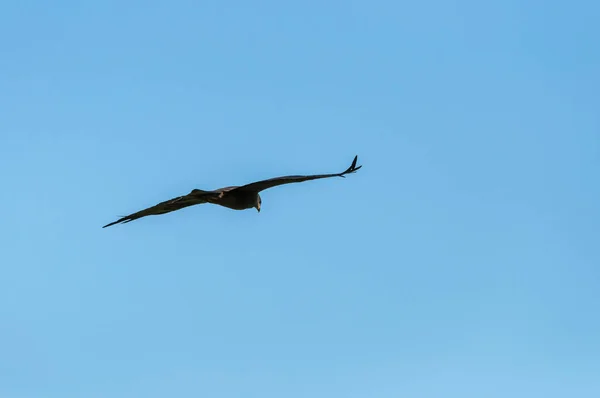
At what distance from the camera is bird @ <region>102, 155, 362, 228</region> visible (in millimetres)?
34263

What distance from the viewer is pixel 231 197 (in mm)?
35875

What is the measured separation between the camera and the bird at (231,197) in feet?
112

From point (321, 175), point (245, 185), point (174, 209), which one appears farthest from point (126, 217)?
point (321, 175)

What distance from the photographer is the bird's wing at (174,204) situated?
3494 centimetres

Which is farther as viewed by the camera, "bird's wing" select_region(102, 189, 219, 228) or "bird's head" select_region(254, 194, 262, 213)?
"bird's head" select_region(254, 194, 262, 213)

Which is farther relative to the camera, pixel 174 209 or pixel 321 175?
pixel 174 209

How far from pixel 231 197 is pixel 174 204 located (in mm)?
1926

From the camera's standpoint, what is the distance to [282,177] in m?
34.2

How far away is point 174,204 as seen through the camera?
36719 millimetres

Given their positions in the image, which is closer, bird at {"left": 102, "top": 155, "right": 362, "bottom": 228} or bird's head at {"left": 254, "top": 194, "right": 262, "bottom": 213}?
bird at {"left": 102, "top": 155, "right": 362, "bottom": 228}

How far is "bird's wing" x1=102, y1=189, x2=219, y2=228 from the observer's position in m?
34.9

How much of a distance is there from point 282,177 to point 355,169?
2083 millimetres

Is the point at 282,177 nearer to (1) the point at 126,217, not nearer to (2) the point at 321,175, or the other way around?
(2) the point at 321,175

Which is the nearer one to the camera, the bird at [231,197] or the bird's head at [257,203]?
the bird at [231,197]
